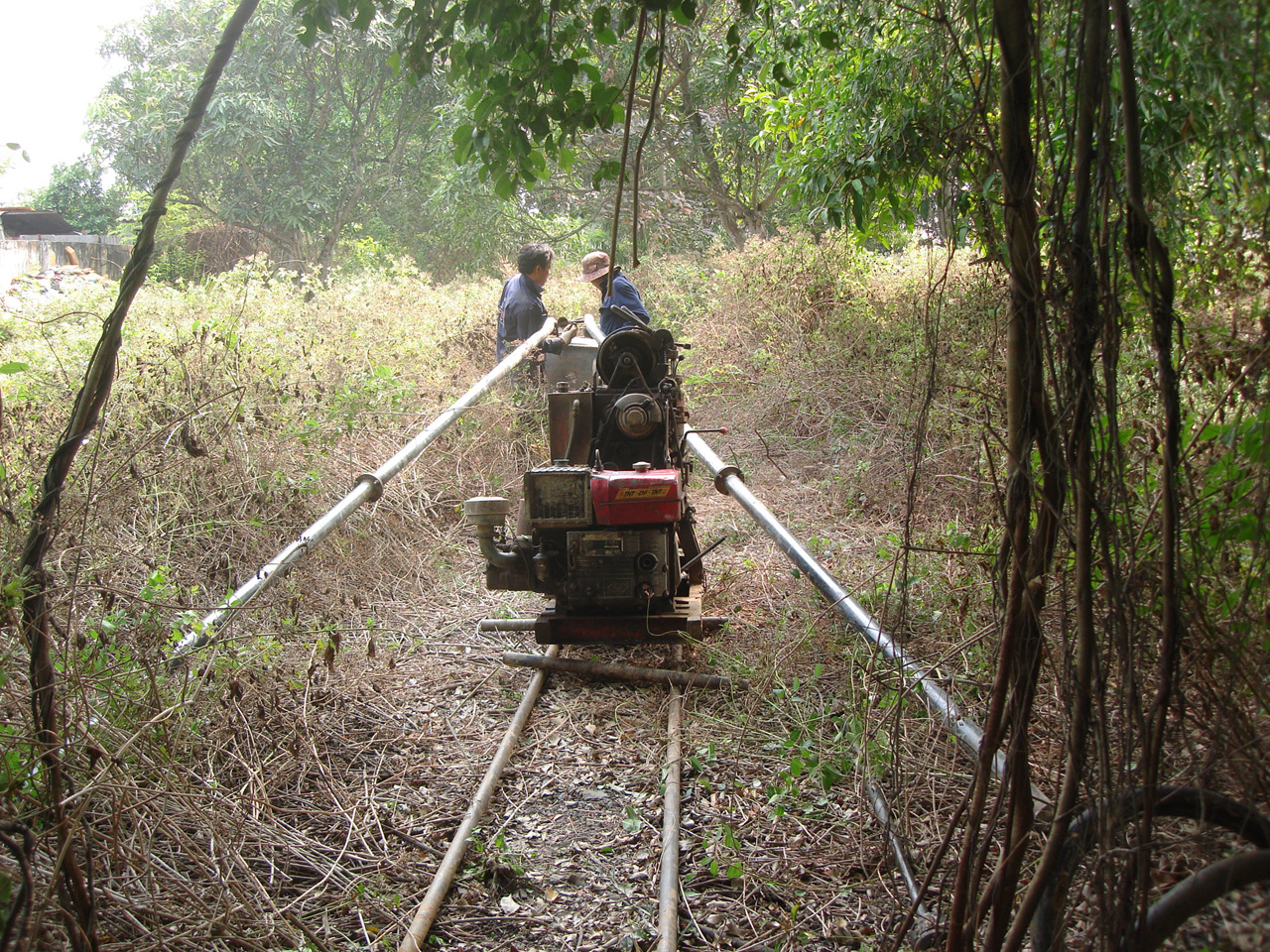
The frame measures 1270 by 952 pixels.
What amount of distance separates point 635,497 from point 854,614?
128 centimetres

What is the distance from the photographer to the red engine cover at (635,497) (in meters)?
4.54

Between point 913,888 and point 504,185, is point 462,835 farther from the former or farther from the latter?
point 504,185

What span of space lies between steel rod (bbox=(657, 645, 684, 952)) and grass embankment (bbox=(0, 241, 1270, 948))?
132 millimetres

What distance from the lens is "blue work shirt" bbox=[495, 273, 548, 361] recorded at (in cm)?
922

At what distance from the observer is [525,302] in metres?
9.21

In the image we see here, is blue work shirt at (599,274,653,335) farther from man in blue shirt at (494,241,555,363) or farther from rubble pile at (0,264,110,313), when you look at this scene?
rubble pile at (0,264,110,313)

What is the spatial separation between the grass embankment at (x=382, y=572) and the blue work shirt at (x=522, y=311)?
0.79m

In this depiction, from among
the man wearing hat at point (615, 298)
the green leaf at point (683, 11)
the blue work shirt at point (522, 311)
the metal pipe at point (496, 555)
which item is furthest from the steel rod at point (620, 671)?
the blue work shirt at point (522, 311)

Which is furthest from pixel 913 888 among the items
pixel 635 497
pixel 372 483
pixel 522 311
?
pixel 522 311

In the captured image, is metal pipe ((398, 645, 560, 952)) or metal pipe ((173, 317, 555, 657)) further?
metal pipe ((173, 317, 555, 657))

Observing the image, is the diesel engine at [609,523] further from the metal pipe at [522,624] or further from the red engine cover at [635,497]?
the metal pipe at [522,624]

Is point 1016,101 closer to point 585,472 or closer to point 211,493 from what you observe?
point 585,472

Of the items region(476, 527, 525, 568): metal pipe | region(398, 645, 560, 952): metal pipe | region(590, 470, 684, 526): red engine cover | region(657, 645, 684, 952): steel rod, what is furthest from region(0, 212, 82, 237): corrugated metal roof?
region(657, 645, 684, 952): steel rod

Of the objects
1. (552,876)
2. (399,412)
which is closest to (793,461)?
(399,412)
